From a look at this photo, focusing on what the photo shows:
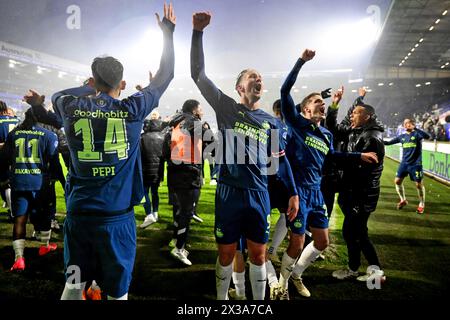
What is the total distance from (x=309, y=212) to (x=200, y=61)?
213 centimetres

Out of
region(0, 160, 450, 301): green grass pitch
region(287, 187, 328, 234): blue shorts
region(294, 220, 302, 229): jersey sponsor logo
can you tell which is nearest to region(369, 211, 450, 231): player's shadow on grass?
region(0, 160, 450, 301): green grass pitch

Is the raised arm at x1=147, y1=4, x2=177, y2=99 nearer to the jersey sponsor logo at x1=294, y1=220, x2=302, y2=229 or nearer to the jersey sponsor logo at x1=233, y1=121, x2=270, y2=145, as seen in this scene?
the jersey sponsor logo at x1=233, y1=121, x2=270, y2=145

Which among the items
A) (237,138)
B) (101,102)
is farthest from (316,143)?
(101,102)

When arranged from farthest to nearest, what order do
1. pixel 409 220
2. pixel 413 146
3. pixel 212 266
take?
pixel 413 146 → pixel 409 220 → pixel 212 266

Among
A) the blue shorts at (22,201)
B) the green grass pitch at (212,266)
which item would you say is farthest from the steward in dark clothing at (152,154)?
the blue shorts at (22,201)

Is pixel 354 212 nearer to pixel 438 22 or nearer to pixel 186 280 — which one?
pixel 186 280

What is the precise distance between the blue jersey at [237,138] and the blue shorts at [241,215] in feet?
0.26

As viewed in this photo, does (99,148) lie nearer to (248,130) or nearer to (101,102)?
→ (101,102)

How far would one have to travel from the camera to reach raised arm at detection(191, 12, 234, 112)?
2.49 meters

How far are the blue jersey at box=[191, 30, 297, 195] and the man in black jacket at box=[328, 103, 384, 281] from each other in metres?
1.84

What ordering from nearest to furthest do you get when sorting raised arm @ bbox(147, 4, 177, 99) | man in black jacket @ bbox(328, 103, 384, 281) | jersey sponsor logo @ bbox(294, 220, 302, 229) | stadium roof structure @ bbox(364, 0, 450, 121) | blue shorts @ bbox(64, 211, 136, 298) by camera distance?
blue shorts @ bbox(64, 211, 136, 298), raised arm @ bbox(147, 4, 177, 99), jersey sponsor logo @ bbox(294, 220, 302, 229), man in black jacket @ bbox(328, 103, 384, 281), stadium roof structure @ bbox(364, 0, 450, 121)

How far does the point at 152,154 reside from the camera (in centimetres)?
600

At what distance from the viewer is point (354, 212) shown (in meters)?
3.96
